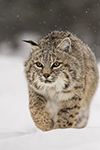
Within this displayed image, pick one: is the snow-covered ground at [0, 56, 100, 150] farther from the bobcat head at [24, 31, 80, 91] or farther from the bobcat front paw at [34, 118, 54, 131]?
the bobcat head at [24, 31, 80, 91]

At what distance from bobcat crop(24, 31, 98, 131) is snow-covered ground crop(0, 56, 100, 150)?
0.35 meters

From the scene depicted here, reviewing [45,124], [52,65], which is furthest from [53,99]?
[52,65]

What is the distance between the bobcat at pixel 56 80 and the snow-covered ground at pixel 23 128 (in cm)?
35

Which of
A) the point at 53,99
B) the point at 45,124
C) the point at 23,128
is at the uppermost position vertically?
the point at 53,99

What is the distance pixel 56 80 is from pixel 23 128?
148 centimetres

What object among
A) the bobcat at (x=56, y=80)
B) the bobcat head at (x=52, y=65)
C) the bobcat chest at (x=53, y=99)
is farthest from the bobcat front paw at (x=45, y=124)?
the bobcat head at (x=52, y=65)

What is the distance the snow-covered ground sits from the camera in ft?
11.7

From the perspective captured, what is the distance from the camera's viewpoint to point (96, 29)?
54.9 ft

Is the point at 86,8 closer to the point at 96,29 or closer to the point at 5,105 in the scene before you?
the point at 96,29

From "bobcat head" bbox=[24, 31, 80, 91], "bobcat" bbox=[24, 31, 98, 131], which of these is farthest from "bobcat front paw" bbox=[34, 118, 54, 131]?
"bobcat head" bbox=[24, 31, 80, 91]

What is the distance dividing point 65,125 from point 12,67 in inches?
315

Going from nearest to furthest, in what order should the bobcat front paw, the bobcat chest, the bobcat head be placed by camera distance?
1. the bobcat head
2. the bobcat chest
3. the bobcat front paw

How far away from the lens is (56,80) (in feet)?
16.7

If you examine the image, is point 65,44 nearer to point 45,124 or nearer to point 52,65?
point 52,65
